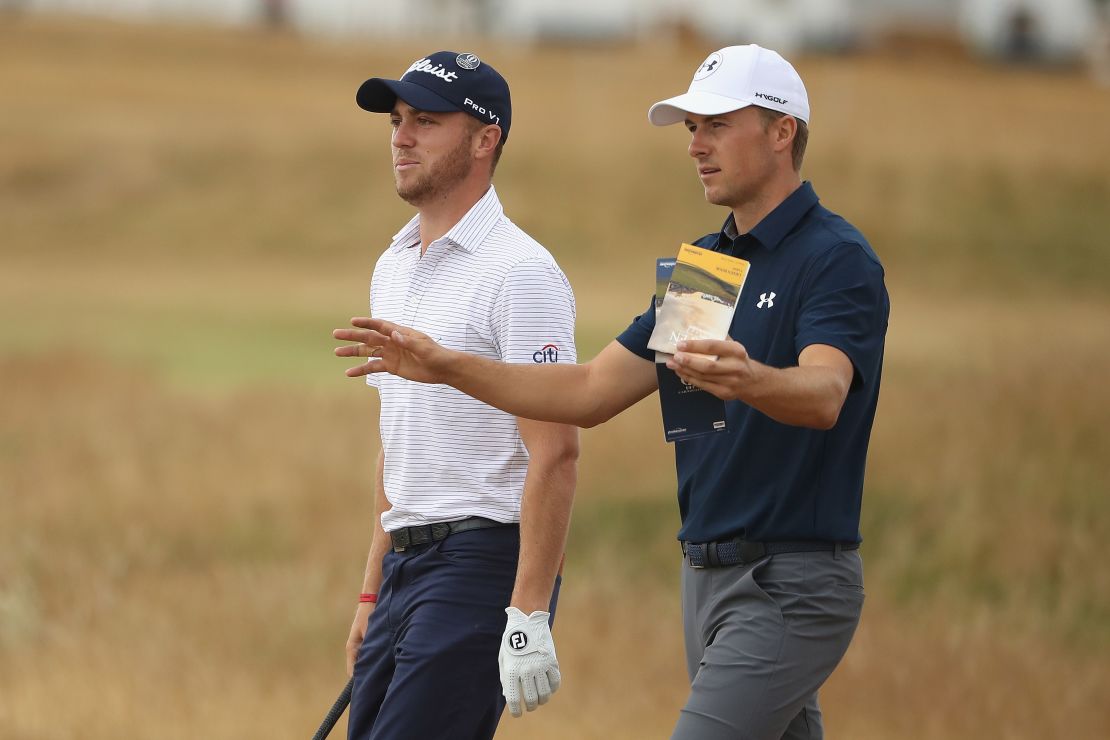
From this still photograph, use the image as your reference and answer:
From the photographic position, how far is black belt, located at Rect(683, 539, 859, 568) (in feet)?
14.2

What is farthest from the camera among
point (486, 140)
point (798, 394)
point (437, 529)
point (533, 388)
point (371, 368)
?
point (486, 140)

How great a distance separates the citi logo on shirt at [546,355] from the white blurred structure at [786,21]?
192 feet

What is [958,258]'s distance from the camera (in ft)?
125

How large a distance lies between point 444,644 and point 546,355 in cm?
81

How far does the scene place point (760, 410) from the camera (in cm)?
404

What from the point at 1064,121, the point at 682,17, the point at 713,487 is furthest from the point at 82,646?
the point at 682,17

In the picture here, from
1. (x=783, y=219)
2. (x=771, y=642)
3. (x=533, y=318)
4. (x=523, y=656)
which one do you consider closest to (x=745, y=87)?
(x=783, y=219)

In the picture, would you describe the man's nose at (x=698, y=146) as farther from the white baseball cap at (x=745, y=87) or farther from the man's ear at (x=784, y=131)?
the man's ear at (x=784, y=131)

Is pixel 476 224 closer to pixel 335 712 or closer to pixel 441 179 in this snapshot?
pixel 441 179

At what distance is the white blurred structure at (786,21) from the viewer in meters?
66.6

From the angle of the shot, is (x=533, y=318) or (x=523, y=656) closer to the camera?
(x=523, y=656)

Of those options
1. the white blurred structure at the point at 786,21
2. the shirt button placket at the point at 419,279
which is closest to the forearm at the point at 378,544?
the shirt button placket at the point at 419,279

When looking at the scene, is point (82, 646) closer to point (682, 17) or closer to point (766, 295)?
point (766, 295)

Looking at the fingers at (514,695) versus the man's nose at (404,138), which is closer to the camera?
the fingers at (514,695)
